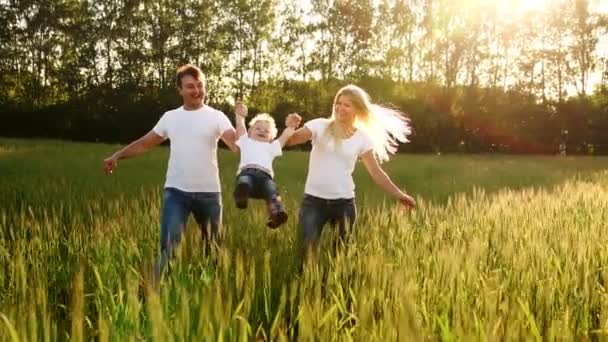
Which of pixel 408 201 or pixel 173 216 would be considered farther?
pixel 408 201

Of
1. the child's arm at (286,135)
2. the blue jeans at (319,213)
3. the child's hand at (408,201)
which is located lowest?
the blue jeans at (319,213)

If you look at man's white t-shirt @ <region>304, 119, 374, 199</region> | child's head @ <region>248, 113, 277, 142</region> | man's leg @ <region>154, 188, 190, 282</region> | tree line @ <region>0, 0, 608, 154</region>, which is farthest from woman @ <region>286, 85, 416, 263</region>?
tree line @ <region>0, 0, 608, 154</region>

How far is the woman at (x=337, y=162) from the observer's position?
5.02m

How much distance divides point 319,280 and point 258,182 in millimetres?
1879

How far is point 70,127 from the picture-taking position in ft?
102

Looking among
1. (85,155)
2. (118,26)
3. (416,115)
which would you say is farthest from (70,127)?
(416,115)

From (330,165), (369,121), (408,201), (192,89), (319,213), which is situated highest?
(192,89)

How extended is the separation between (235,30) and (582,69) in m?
22.2

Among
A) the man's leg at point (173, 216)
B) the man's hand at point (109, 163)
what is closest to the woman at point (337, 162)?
the man's leg at point (173, 216)

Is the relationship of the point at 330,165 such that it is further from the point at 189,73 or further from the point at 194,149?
the point at 189,73

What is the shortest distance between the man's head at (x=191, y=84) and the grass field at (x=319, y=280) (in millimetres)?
1089

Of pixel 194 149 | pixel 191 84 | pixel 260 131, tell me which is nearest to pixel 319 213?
pixel 260 131

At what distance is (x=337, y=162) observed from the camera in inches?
199

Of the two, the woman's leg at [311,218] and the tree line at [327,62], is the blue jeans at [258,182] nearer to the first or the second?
the woman's leg at [311,218]
